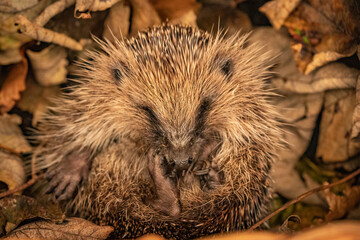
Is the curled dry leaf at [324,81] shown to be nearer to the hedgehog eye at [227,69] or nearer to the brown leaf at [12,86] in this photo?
the hedgehog eye at [227,69]

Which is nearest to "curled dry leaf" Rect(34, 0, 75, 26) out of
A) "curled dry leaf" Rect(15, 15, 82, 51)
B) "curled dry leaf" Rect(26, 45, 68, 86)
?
"curled dry leaf" Rect(15, 15, 82, 51)

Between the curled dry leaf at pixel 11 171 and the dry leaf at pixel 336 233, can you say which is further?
the curled dry leaf at pixel 11 171

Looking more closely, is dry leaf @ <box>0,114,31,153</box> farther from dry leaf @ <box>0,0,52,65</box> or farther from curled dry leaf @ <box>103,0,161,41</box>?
curled dry leaf @ <box>103,0,161,41</box>

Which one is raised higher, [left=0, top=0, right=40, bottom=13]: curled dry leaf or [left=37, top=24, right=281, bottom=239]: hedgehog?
[left=0, top=0, right=40, bottom=13]: curled dry leaf

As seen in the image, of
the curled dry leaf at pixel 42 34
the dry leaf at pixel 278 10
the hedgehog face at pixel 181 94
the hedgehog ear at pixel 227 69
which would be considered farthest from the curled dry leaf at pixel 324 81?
the curled dry leaf at pixel 42 34

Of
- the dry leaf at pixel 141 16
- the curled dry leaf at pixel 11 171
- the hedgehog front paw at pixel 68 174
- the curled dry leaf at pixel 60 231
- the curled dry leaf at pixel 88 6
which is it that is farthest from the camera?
the dry leaf at pixel 141 16

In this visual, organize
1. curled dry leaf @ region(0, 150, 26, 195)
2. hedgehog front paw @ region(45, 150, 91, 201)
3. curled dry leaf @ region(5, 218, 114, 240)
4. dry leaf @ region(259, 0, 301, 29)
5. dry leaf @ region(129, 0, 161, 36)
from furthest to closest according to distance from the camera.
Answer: dry leaf @ region(129, 0, 161, 36) < dry leaf @ region(259, 0, 301, 29) < hedgehog front paw @ region(45, 150, 91, 201) < curled dry leaf @ region(0, 150, 26, 195) < curled dry leaf @ region(5, 218, 114, 240)

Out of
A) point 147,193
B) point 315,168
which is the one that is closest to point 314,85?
point 315,168

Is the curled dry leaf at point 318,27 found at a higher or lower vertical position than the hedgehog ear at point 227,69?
higher
